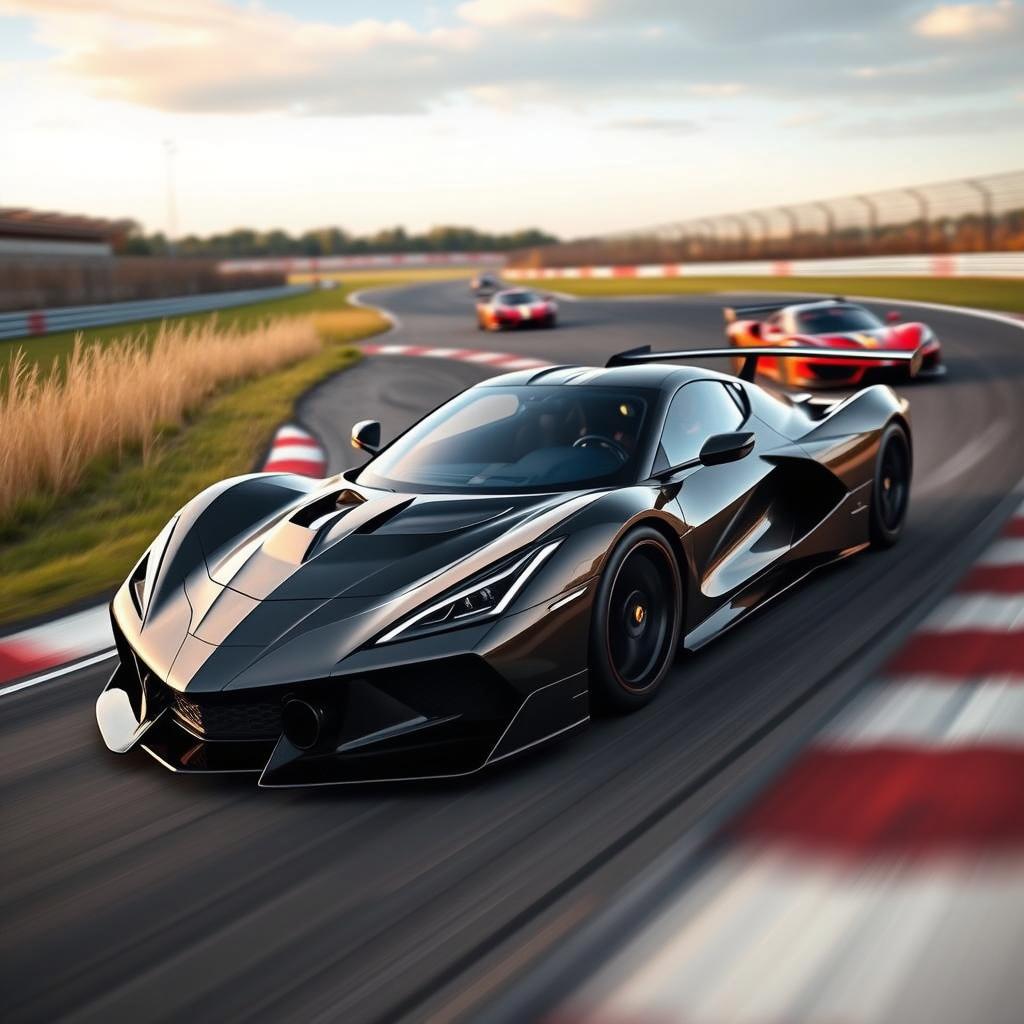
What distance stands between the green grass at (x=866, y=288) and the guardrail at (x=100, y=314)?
13086 millimetres

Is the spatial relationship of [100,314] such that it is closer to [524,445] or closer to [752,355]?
[752,355]

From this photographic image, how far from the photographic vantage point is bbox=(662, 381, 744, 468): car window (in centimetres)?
491

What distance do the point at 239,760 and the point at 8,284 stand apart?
30.4m

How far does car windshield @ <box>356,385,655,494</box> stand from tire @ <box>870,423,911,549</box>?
1.82 meters

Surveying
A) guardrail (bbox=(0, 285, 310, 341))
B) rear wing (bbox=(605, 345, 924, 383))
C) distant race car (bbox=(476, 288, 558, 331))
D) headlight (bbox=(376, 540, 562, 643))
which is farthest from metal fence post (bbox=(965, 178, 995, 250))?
headlight (bbox=(376, 540, 562, 643))

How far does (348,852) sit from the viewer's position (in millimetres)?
3367

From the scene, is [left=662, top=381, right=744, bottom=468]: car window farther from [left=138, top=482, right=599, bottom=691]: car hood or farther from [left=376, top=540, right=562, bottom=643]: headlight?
[left=376, top=540, right=562, bottom=643]: headlight

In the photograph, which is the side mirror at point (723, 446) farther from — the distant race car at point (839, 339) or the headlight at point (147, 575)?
the distant race car at point (839, 339)

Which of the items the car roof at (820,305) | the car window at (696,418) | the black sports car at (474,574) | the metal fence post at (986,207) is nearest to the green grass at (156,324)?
the black sports car at (474,574)

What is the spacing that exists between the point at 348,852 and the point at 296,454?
7.33 m

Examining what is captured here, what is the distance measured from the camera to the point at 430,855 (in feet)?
10.9

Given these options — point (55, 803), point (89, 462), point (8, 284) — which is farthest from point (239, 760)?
point (8, 284)

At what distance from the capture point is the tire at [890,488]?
6266 mm

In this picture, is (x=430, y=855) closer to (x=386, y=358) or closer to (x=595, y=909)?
(x=595, y=909)
